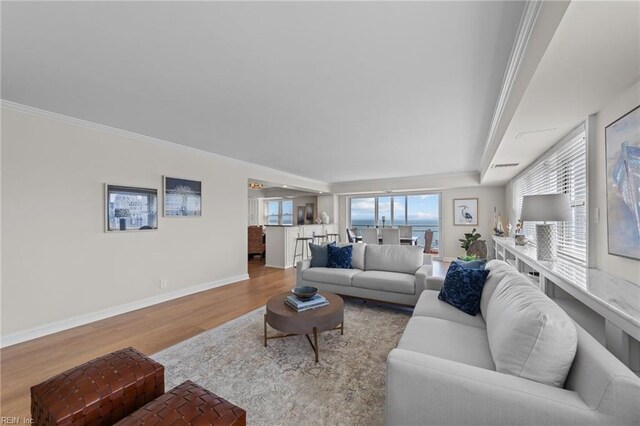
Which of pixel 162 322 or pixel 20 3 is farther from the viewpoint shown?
pixel 162 322

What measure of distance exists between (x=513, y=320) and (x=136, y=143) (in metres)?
4.50

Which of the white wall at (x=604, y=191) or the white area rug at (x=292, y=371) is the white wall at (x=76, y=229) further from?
the white wall at (x=604, y=191)

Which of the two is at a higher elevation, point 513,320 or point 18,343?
point 513,320

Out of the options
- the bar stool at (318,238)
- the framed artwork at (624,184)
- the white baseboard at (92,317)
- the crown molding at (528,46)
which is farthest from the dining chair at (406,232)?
the framed artwork at (624,184)

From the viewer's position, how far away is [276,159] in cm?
514

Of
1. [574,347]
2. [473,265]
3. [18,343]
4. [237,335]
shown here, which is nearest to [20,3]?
[237,335]

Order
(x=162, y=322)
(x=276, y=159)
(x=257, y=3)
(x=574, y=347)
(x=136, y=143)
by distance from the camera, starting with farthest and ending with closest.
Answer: (x=276, y=159)
(x=136, y=143)
(x=162, y=322)
(x=257, y=3)
(x=574, y=347)

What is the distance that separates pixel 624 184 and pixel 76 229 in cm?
503

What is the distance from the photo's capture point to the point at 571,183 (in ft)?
8.79

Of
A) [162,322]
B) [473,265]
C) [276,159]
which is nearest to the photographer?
[473,265]

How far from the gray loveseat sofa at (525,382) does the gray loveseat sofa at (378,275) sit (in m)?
1.87

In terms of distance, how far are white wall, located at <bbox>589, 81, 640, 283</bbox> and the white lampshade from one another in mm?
178

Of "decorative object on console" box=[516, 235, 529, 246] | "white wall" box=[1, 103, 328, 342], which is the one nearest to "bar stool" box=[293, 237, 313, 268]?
"white wall" box=[1, 103, 328, 342]

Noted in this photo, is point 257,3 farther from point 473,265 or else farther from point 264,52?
point 473,265
